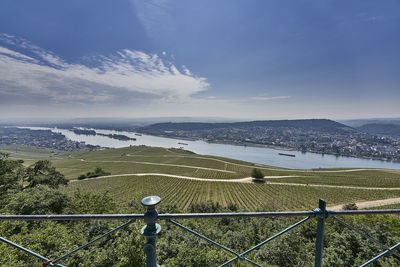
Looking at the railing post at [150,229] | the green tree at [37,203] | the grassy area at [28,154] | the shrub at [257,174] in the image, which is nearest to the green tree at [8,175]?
the green tree at [37,203]

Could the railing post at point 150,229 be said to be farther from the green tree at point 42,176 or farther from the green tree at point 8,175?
the green tree at point 42,176

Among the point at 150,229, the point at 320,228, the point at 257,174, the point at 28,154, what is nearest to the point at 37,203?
the point at 150,229

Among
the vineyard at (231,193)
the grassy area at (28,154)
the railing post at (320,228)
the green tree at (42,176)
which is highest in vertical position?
the railing post at (320,228)

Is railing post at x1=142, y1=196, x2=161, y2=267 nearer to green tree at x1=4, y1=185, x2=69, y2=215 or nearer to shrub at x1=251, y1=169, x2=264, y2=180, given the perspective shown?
green tree at x1=4, y1=185, x2=69, y2=215

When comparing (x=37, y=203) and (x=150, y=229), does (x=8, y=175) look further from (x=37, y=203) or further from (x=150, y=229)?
(x=150, y=229)

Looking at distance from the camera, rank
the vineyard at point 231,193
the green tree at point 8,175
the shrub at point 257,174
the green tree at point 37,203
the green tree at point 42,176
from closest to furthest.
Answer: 1. the green tree at point 37,203
2. the green tree at point 8,175
3. the green tree at point 42,176
4. the vineyard at point 231,193
5. the shrub at point 257,174

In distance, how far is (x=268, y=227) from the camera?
48.2 feet

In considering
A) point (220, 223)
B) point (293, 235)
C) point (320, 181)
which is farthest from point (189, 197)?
point (320, 181)

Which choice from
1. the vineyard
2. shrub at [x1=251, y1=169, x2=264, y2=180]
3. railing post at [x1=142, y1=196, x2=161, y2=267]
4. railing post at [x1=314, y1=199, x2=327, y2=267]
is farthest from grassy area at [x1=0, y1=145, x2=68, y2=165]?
railing post at [x1=314, y1=199, x2=327, y2=267]

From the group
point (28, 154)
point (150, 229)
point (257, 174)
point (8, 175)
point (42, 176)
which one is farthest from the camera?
point (28, 154)

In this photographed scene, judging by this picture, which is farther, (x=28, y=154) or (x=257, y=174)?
(x=28, y=154)

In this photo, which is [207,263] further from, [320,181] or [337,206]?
[320,181]

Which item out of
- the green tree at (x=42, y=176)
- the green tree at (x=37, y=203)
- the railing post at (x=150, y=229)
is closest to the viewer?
the railing post at (x=150, y=229)

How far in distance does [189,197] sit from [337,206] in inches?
1254
